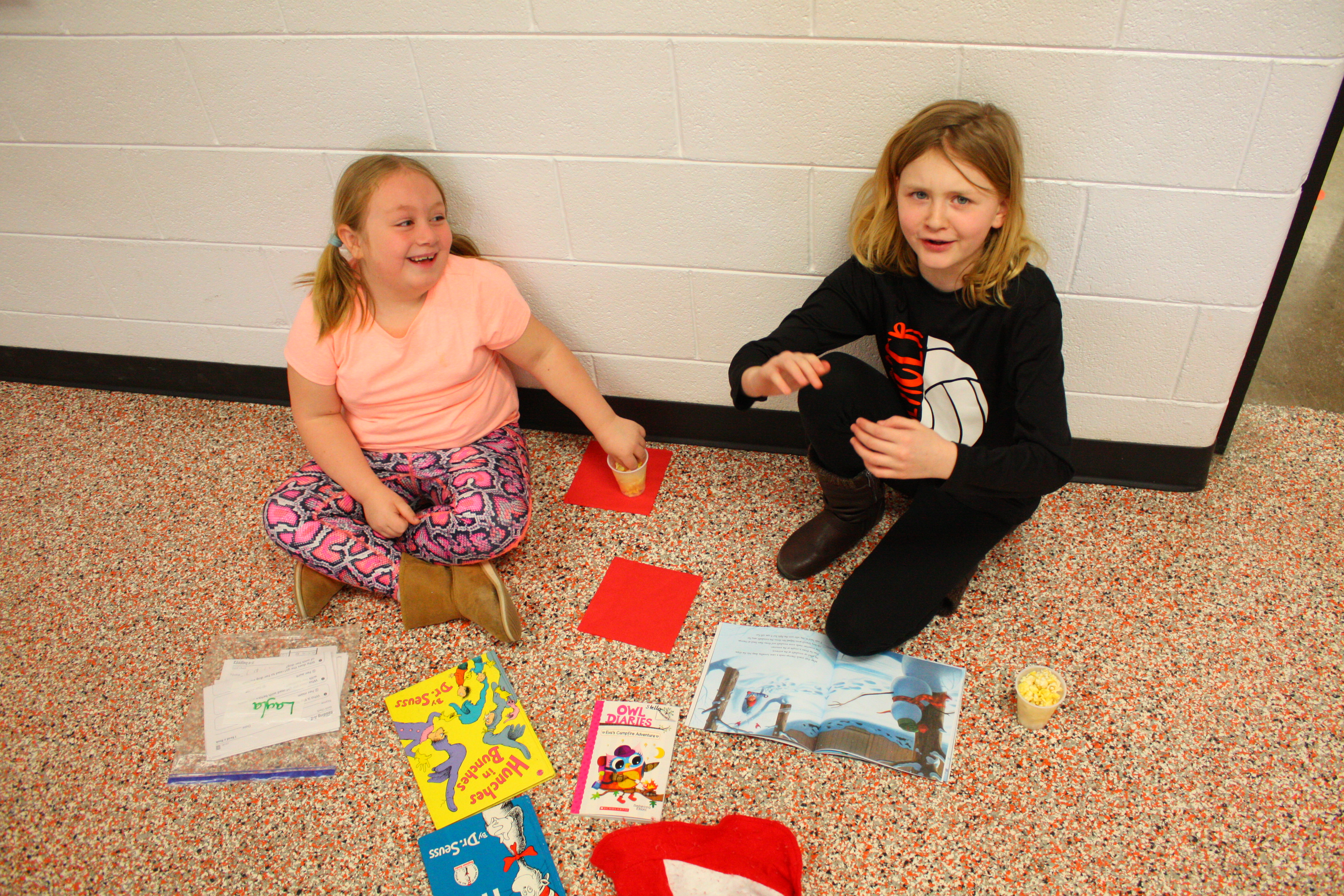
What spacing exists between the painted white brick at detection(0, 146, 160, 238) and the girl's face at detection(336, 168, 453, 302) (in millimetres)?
549

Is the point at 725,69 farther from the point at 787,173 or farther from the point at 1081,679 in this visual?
the point at 1081,679

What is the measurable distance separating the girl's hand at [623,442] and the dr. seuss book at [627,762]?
18.8 inches

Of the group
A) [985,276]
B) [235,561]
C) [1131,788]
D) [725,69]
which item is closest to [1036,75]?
[985,276]

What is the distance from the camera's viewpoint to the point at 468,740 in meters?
1.33

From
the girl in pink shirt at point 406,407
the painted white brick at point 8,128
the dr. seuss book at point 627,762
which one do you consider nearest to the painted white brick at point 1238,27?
the girl in pink shirt at point 406,407

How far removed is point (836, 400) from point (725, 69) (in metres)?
0.54

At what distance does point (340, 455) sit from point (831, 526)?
2.91 feet

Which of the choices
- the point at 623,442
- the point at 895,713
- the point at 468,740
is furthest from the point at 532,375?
the point at 895,713

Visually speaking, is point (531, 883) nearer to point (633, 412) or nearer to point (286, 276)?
point (633, 412)

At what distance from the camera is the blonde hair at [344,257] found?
142 centimetres

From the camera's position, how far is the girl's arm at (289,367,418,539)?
1.53 m

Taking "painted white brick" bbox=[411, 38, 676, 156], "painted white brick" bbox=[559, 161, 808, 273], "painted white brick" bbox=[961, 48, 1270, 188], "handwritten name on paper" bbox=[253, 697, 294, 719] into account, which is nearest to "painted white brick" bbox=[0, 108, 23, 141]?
"painted white brick" bbox=[411, 38, 676, 156]

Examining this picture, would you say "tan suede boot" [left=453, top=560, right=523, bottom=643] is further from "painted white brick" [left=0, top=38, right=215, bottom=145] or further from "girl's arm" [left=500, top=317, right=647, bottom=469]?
"painted white brick" [left=0, top=38, right=215, bottom=145]

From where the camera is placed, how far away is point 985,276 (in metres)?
1.26
